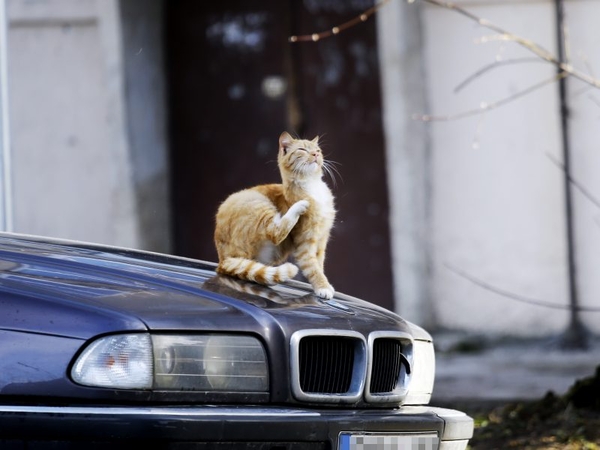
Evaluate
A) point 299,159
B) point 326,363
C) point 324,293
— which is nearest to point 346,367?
point 326,363

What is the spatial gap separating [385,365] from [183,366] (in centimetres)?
84

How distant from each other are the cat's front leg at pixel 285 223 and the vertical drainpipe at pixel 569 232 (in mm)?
5685

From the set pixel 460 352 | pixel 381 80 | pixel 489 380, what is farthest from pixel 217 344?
pixel 381 80

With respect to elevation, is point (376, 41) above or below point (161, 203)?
above

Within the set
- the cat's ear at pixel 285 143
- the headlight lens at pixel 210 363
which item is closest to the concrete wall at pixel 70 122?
the cat's ear at pixel 285 143

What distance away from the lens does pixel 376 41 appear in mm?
10359

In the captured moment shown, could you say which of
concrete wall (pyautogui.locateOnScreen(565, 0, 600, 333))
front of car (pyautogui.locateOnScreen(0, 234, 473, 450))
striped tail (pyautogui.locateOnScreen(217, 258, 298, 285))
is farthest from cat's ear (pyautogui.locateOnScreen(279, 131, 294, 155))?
concrete wall (pyautogui.locateOnScreen(565, 0, 600, 333))

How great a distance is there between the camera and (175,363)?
332cm

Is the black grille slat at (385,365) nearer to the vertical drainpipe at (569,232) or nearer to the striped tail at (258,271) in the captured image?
the striped tail at (258,271)

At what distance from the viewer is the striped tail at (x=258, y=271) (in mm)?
3938

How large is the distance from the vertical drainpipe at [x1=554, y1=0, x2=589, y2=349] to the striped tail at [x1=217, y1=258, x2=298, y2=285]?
18.8 feet

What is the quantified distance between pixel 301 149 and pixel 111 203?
6.66 m

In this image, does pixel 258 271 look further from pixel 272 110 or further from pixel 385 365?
pixel 272 110

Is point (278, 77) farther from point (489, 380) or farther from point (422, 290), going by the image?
point (489, 380)
